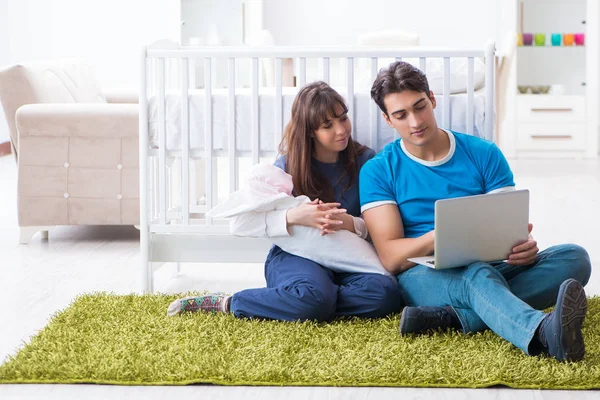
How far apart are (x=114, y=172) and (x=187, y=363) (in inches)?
65.6

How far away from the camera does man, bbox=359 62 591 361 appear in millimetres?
1995

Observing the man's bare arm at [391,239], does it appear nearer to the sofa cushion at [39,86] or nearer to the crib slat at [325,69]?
the crib slat at [325,69]

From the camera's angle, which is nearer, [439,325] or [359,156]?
[439,325]

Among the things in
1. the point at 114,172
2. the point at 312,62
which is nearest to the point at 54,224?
the point at 114,172

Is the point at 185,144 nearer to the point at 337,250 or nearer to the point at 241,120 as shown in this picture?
the point at 241,120

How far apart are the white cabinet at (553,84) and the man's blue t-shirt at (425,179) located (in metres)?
3.94

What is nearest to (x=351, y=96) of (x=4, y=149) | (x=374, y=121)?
(x=374, y=121)

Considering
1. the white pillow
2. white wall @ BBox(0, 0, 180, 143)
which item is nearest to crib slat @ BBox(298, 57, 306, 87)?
the white pillow

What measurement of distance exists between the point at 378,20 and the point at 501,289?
4.84m

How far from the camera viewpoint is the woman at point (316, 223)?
2127 mm

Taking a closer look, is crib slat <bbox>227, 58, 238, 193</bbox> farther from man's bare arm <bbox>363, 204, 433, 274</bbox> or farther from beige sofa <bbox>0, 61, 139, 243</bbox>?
beige sofa <bbox>0, 61, 139, 243</bbox>

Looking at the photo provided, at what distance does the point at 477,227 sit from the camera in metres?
1.98

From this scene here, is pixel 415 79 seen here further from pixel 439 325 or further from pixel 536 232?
pixel 536 232

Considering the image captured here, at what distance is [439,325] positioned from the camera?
201 cm
